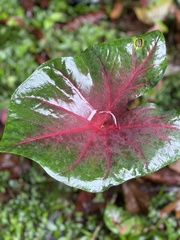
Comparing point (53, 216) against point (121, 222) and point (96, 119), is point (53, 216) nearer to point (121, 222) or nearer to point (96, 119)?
point (121, 222)

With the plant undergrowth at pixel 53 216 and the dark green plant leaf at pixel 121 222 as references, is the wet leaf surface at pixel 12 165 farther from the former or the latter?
the dark green plant leaf at pixel 121 222

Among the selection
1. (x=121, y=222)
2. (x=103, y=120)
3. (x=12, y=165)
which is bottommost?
(x=121, y=222)

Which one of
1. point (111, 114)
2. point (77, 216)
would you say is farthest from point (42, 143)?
point (77, 216)

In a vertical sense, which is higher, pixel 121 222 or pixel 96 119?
pixel 96 119

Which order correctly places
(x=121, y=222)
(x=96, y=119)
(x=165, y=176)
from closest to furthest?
(x=96, y=119), (x=121, y=222), (x=165, y=176)

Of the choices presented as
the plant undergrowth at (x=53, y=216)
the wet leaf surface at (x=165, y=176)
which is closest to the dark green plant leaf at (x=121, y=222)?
the plant undergrowth at (x=53, y=216)

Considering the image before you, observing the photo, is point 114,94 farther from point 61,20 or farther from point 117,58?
point 61,20

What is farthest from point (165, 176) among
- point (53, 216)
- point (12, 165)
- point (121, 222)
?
point (12, 165)

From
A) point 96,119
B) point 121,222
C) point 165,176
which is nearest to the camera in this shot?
point 96,119
